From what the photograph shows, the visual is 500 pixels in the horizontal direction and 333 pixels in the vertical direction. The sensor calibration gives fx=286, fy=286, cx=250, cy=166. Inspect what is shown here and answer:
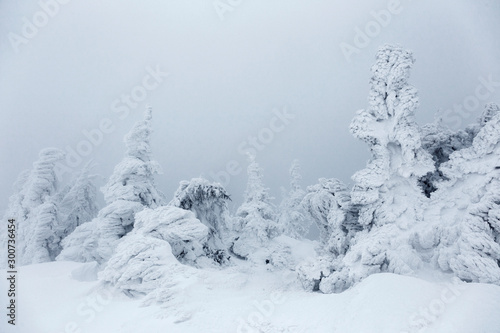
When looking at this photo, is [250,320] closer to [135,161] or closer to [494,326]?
[494,326]

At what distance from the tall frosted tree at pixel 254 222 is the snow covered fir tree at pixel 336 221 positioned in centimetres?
19

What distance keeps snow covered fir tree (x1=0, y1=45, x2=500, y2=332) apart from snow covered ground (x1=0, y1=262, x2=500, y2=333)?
365 millimetres

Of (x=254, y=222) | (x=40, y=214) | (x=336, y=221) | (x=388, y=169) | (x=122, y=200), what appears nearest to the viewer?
(x=388, y=169)

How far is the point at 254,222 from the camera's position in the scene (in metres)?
30.0

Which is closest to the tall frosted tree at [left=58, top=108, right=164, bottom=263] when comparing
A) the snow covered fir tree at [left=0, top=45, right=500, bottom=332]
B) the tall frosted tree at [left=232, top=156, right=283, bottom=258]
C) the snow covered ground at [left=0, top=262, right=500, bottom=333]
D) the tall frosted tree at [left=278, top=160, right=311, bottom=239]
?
the snow covered fir tree at [left=0, top=45, right=500, bottom=332]

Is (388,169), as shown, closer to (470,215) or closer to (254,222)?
(470,215)

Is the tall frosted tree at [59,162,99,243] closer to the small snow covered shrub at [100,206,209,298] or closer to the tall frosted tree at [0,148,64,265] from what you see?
the tall frosted tree at [0,148,64,265]

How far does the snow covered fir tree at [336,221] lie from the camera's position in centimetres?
1366

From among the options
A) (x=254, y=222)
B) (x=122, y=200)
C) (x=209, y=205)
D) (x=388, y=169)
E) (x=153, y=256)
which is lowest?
(x=254, y=222)

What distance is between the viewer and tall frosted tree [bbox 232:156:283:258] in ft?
90.3

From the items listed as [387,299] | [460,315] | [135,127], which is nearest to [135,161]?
[135,127]

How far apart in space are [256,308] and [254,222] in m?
17.9

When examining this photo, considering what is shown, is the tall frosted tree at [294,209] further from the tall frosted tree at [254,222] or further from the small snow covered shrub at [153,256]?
the small snow covered shrub at [153,256]

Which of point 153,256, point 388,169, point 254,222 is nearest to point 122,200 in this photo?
point 153,256
